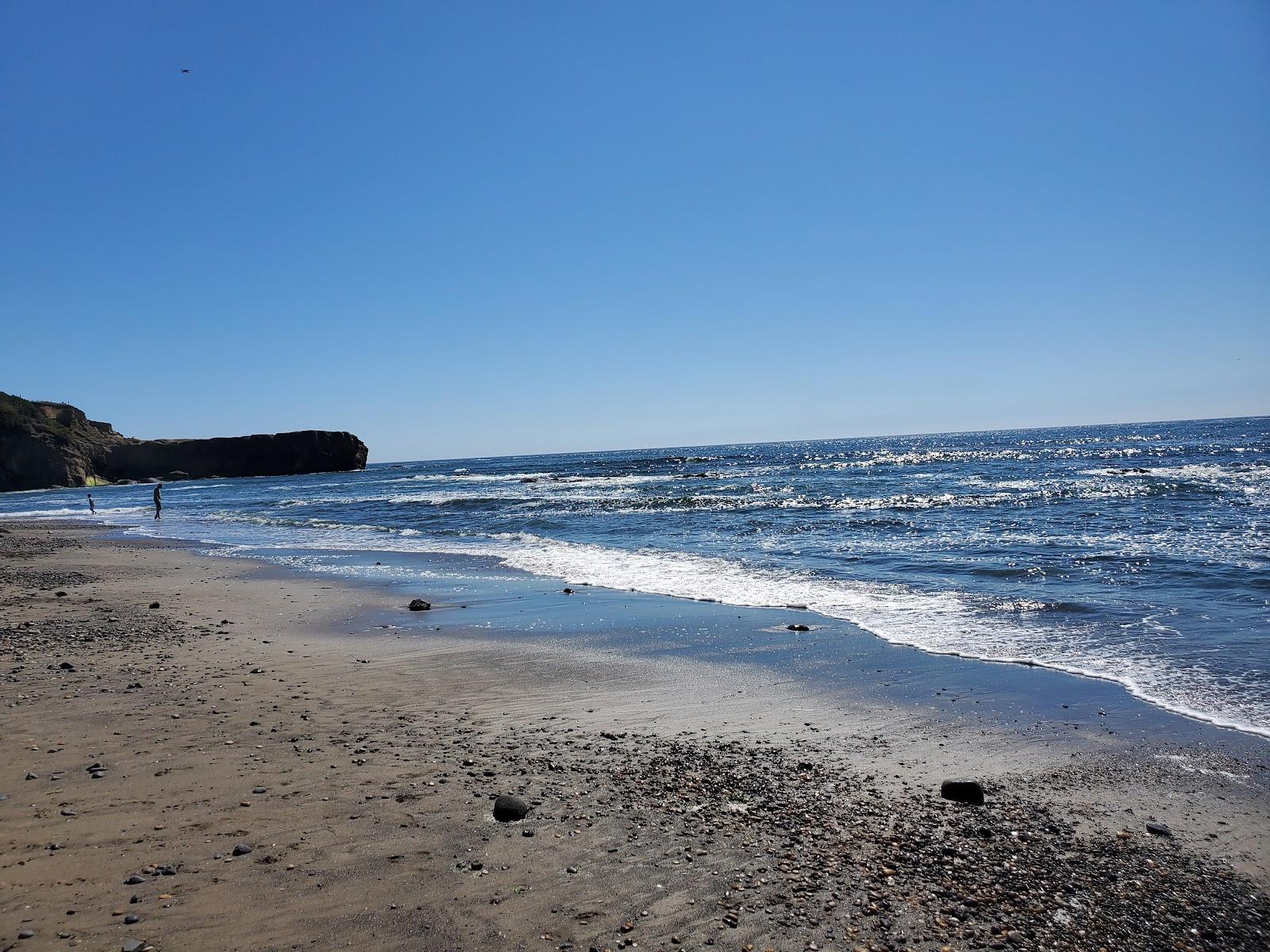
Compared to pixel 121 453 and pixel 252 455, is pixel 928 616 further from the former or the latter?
pixel 252 455

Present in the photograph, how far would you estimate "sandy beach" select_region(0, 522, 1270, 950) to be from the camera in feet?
11.5

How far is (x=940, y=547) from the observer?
58.7ft

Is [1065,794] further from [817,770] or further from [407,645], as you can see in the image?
[407,645]

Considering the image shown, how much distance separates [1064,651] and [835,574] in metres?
6.18

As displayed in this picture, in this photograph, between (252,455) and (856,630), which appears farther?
(252,455)

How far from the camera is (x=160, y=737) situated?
5.95 metres

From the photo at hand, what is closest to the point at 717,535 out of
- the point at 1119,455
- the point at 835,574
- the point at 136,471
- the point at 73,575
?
the point at 835,574

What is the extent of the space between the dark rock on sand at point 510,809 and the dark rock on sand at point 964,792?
9.07 ft

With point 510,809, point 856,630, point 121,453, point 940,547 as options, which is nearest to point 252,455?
point 121,453

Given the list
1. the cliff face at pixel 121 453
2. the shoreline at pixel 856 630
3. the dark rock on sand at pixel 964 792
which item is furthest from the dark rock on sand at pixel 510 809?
the cliff face at pixel 121 453

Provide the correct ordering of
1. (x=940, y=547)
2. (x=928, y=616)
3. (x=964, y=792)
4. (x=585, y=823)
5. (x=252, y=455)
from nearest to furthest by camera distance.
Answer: (x=585, y=823) → (x=964, y=792) → (x=928, y=616) → (x=940, y=547) → (x=252, y=455)

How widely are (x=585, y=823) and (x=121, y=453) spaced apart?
4434 inches

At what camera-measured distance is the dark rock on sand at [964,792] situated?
4.79 meters

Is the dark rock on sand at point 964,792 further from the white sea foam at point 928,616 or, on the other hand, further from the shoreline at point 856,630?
the white sea foam at point 928,616
